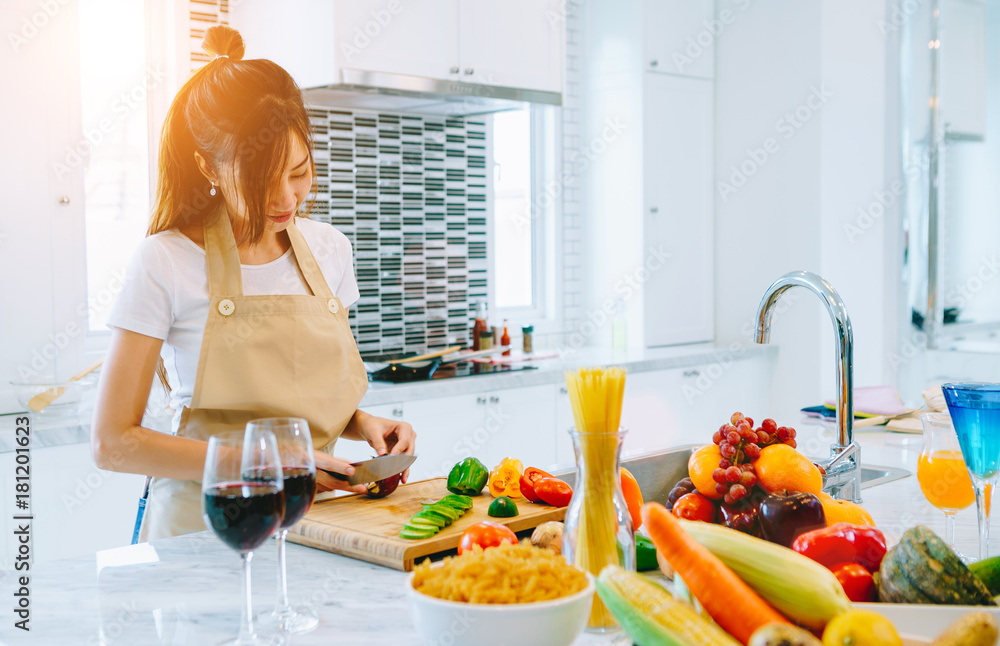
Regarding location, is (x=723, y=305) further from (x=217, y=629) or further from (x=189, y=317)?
(x=217, y=629)

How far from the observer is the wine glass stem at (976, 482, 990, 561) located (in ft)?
4.07

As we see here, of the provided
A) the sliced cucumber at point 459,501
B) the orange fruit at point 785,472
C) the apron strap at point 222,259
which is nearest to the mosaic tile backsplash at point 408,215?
the apron strap at point 222,259

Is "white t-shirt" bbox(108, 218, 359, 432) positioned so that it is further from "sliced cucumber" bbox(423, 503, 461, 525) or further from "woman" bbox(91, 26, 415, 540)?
"sliced cucumber" bbox(423, 503, 461, 525)

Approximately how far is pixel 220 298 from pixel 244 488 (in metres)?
0.79

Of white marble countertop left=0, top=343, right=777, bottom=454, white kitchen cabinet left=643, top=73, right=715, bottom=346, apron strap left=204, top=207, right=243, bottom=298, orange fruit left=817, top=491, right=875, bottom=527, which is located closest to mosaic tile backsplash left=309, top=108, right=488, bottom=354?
white marble countertop left=0, top=343, right=777, bottom=454

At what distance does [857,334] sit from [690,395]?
0.91 metres

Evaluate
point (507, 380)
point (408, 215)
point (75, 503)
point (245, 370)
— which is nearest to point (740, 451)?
point (245, 370)

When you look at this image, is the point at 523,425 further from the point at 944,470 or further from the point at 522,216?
the point at 944,470

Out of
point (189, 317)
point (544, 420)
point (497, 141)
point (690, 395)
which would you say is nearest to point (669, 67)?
point (497, 141)

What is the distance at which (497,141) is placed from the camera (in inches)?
171

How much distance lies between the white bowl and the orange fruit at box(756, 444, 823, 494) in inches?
23.2

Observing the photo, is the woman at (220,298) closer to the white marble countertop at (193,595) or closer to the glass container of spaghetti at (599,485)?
the white marble countertop at (193,595)

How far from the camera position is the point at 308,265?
1810 mm

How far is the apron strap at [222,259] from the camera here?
5.43 feet
